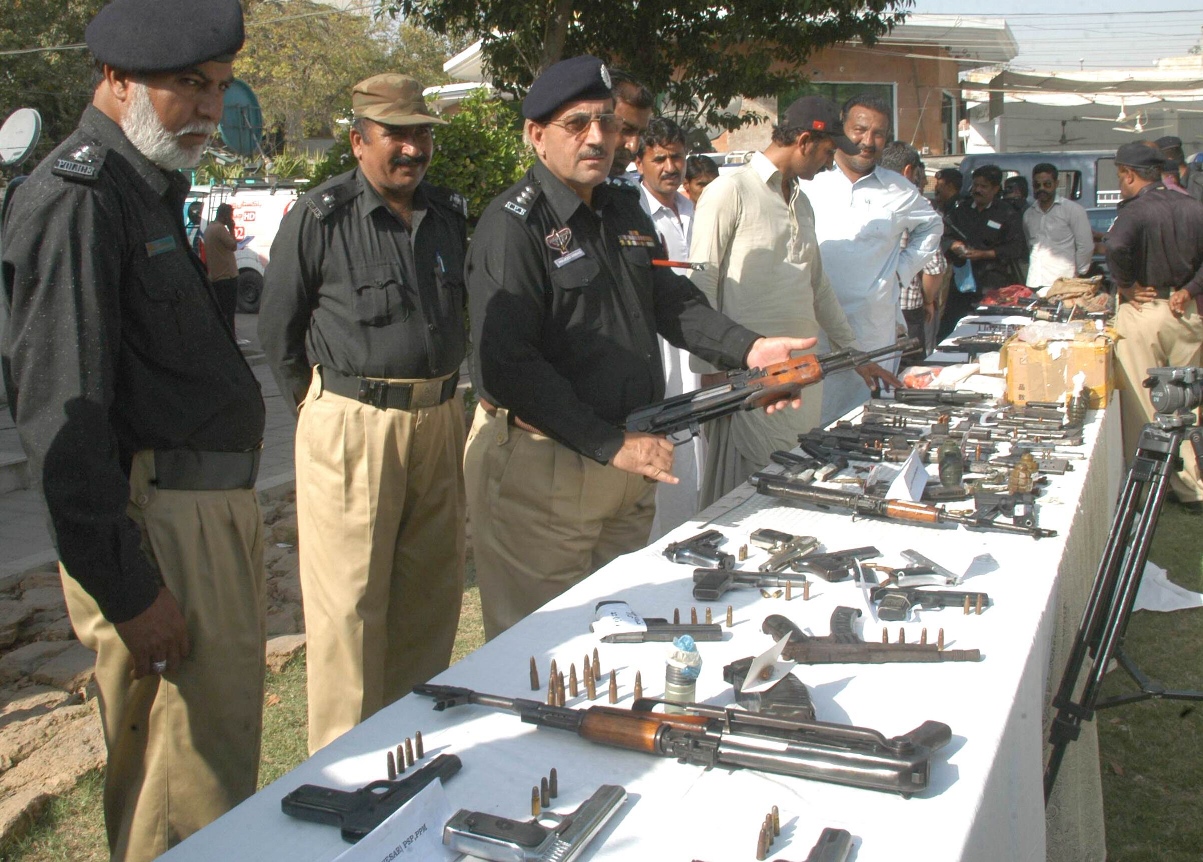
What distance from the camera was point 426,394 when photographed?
3.15 meters

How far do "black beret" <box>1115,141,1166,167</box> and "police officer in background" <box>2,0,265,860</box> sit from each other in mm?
6734

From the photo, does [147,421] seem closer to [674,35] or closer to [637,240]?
[637,240]

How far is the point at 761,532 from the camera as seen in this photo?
274 centimetres

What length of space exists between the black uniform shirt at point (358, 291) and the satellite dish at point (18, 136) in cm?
477

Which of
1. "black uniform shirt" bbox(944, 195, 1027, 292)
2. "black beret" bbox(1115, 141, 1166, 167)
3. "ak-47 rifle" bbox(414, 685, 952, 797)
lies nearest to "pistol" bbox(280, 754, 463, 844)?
"ak-47 rifle" bbox(414, 685, 952, 797)

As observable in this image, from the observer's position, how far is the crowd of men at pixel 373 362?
195cm

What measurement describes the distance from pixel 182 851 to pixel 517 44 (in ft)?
27.5

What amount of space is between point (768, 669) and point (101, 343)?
1328 mm

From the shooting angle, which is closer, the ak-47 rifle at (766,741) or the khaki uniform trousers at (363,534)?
the ak-47 rifle at (766,741)

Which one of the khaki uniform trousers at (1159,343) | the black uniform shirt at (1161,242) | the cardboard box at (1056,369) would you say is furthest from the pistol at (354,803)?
the black uniform shirt at (1161,242)

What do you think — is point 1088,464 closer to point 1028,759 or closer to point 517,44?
point 1028,759

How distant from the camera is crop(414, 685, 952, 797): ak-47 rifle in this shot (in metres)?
1.58

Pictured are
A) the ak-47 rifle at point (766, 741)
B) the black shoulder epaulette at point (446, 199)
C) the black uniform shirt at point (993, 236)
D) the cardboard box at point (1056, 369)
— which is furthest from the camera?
the black uniform shirt at point (993, 236)

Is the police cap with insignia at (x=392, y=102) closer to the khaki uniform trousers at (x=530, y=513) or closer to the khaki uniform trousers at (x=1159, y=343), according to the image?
the khaki uniform trousers at (x=530, y=513)
